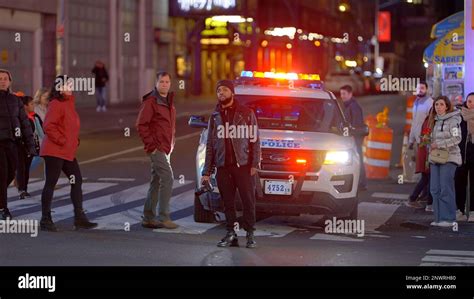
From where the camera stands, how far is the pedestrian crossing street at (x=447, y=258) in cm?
1116

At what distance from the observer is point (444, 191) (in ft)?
46.7

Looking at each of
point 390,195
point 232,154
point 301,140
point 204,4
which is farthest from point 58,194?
point 204,4

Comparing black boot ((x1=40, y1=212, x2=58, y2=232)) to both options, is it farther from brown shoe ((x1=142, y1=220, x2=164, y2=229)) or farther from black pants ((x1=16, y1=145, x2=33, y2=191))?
black pants ((x1=16, y1=145, x2=33, y2=191))

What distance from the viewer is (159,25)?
5181cm

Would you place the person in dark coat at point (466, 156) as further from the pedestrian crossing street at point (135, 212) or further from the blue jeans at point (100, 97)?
the blue jeans at point (100, 97)

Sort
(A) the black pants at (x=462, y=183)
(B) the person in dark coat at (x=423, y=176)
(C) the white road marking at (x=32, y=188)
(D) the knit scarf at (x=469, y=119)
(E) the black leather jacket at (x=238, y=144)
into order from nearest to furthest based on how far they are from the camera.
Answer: (E) the black leather jacket at (x=238, y=144) < (D) the knit scarf at (x=469, y=119) < (A) the black pants at (x=462, y=183) < (B) the person in dark coat at (x=423, y=176) < (C) the white road marking at (x=32, y=188)

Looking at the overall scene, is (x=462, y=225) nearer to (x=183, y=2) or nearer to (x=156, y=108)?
(x=156, y=108)

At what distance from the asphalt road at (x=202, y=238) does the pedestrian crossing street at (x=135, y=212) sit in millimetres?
12

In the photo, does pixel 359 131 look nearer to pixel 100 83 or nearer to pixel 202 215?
pixel 202 215

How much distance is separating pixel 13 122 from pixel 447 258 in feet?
18.8

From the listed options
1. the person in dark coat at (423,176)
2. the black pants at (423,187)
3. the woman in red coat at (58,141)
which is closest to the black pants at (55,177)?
the woman in red coat at (58,141)
